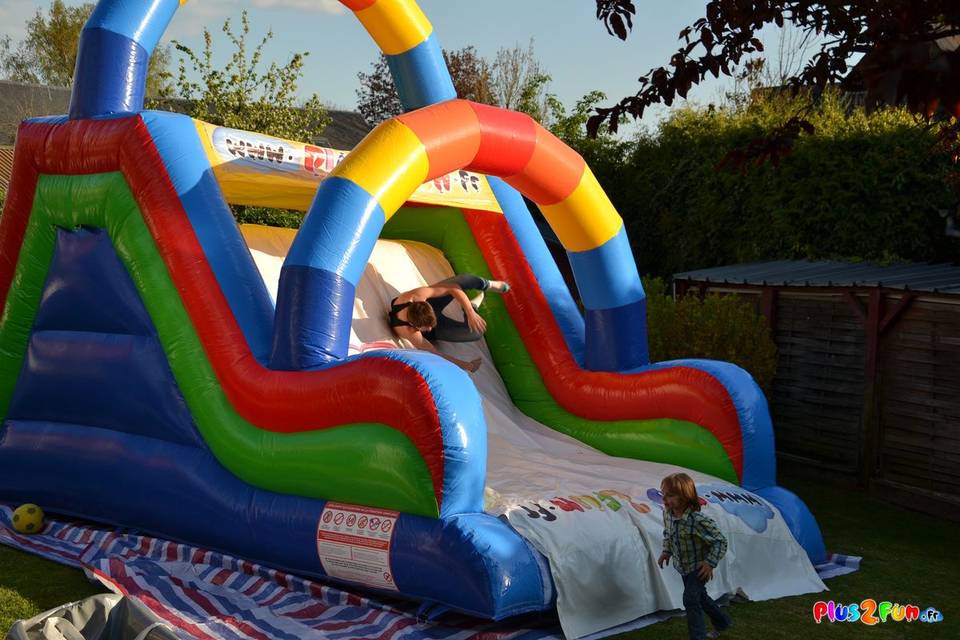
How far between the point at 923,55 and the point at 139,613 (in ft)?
8.46

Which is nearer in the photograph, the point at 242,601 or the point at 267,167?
the point at 242,601

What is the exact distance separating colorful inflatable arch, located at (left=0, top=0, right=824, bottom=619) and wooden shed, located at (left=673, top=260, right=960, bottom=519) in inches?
75.8

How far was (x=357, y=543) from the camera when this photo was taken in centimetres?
425

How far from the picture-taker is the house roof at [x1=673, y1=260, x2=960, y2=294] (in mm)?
7018

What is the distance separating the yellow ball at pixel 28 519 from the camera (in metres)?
5.30

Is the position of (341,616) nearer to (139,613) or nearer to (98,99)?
(139,613)

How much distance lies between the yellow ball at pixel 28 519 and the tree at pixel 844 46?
3448 mm

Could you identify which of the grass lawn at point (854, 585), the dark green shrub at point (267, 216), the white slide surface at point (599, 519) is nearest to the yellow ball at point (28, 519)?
the grass lawn at point (854, 585)

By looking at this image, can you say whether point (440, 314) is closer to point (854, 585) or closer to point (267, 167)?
point (267, 167)

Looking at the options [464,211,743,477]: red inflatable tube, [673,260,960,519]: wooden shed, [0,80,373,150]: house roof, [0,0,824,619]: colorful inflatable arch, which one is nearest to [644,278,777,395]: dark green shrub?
[673,260,960,519]: wooden shed

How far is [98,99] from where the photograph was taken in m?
5.54

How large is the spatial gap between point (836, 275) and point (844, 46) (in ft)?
14.9

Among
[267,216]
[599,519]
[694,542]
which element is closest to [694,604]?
[694,542]

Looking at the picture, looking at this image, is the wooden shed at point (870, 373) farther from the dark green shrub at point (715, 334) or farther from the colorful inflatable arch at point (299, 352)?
the colorful inflatable arch at point (299, 352)
